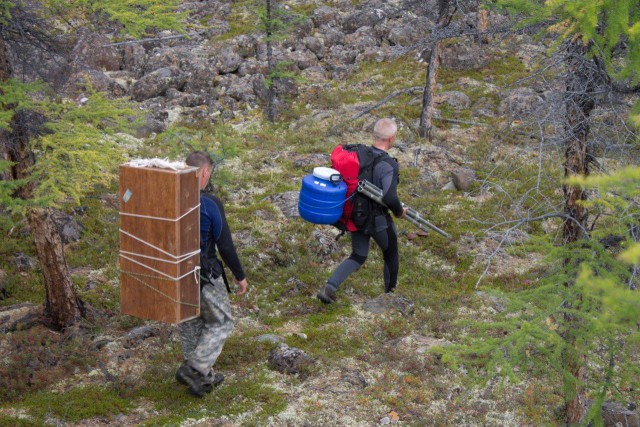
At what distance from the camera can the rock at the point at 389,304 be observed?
31.9 ft

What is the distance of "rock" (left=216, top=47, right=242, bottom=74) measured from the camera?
24609 mm

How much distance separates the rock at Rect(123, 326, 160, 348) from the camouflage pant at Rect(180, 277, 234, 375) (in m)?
1.66

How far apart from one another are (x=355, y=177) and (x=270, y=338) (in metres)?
2.64

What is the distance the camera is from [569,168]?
6914mm

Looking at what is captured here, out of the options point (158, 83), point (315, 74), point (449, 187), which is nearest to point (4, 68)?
point (449, 187)

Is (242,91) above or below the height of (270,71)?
below

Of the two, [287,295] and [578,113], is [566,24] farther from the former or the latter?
[287,295]

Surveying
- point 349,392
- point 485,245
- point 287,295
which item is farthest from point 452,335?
point 485,245

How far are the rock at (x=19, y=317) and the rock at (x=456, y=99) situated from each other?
51.8 feet

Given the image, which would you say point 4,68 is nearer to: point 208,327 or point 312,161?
point 208,327

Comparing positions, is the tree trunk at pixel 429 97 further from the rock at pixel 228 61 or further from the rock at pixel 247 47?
the rock at pixel 247 47

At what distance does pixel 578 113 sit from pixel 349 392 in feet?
13.9

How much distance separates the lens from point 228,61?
24.8m

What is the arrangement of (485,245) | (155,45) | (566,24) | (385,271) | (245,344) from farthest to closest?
(155,45)
(485,245)
(385,271)
(245,344)
(566,24)
